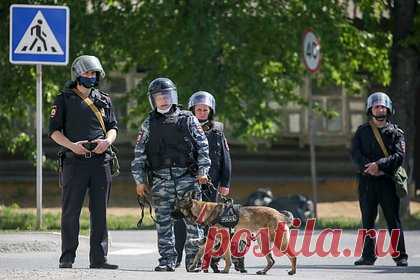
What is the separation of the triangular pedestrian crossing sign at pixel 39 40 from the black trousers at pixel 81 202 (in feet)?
14.3

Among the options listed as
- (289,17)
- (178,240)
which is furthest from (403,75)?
(178,240)

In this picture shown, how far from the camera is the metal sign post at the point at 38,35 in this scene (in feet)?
51.6

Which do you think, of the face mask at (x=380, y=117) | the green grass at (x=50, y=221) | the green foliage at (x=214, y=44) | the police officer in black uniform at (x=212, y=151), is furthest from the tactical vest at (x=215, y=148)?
the green foliage at (x=214, y=44)

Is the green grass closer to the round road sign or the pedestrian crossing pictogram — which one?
the round road sign

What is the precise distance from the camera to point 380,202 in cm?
1373

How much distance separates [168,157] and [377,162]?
9.06ft

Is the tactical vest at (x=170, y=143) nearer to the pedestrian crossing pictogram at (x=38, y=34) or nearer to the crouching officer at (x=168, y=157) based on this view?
the crouching officer at (x=168, y=157)

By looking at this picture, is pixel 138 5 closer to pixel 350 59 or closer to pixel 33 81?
pixel 33 81

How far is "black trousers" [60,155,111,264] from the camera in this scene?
459 inches

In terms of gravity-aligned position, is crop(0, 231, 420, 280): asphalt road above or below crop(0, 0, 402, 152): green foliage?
below

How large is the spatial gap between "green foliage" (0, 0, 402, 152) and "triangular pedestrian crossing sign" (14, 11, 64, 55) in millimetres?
5957

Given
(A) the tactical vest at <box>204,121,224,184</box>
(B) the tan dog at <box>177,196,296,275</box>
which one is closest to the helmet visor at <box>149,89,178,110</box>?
(B) the tan dog at <box>177,196,296,275</box>

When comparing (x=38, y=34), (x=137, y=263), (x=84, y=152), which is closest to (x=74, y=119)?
(x=84, y=152)

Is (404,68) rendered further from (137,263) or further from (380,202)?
(137,263)
